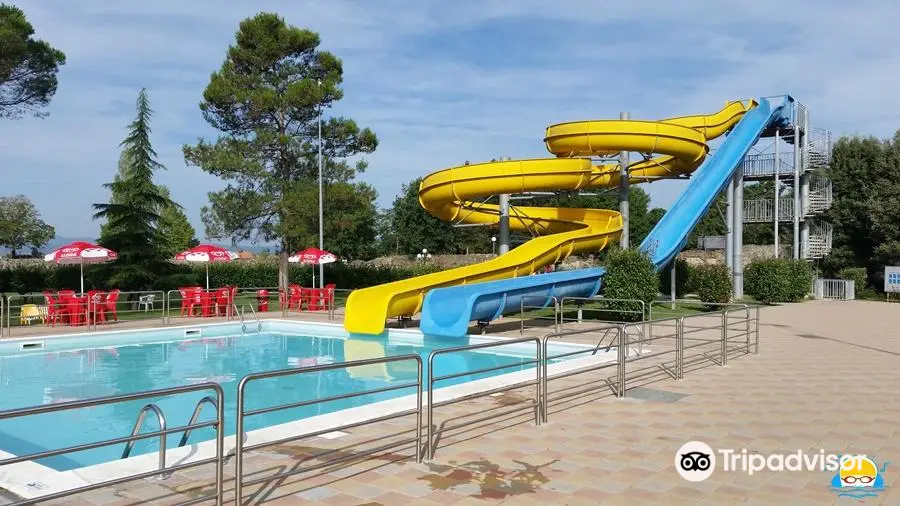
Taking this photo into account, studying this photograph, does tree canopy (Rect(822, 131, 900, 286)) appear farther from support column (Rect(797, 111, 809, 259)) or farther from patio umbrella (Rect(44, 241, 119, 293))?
patio umbrella (Rect(44, 241, 119, 293))

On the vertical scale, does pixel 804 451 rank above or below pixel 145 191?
below

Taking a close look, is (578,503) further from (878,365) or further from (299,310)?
(299,310)

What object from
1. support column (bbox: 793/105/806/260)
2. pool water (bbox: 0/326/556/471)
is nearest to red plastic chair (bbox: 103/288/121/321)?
pool water (bbox: 0/326/556/471)

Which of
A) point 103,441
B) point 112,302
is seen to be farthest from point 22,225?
point 103,441

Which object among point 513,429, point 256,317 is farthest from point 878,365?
point 256,317

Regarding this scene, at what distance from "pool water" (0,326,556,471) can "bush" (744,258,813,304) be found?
17.1 metres

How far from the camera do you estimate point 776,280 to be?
2786 centimetres

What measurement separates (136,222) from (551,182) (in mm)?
15160

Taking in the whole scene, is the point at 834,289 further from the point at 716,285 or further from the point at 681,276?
the point at 716,285

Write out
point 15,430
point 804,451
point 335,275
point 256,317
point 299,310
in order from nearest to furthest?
point 804,451, point 15,430, point 256,317, point 299,310, point 335,275

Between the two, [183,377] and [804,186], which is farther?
[804,186]

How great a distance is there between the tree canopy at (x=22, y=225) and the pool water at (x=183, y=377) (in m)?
54.1

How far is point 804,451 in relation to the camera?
20.3ft

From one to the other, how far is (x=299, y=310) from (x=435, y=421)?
1701 cm
